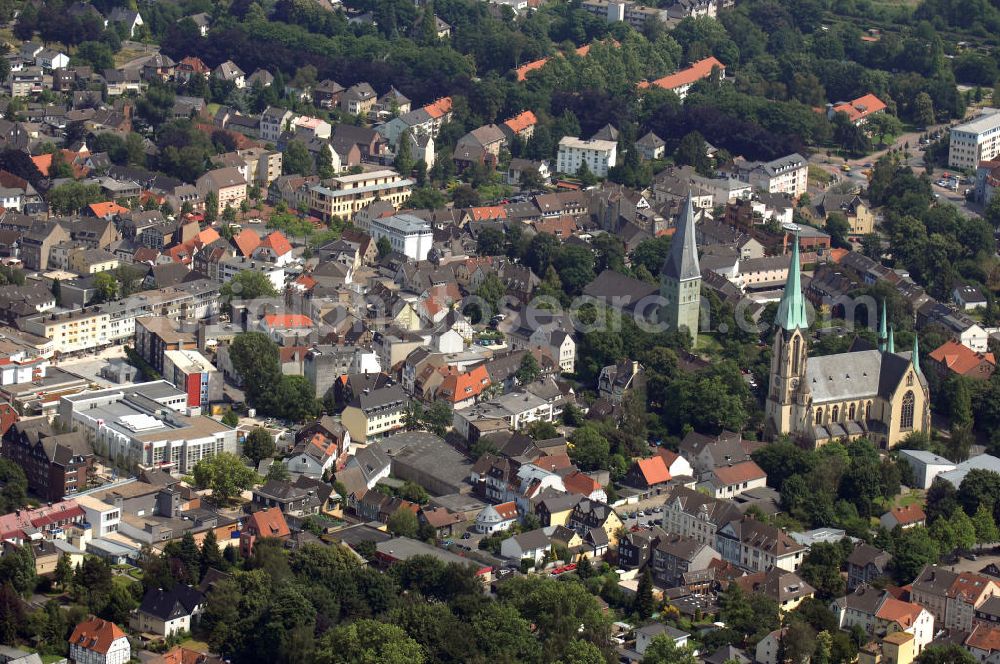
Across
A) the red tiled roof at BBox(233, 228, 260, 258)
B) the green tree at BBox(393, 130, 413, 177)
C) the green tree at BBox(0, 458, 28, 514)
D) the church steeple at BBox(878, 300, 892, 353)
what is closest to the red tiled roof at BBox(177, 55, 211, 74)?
the green tree at BBox(393, 130, 413, 177)

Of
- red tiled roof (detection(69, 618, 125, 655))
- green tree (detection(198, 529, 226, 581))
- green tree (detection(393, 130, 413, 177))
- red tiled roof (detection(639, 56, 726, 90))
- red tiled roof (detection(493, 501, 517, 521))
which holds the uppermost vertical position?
red tiled roof (detection(69, 618, 125, 655))

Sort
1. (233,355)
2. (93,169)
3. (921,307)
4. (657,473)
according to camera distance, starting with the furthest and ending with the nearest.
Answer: (93,169) → (921,307) → (233,355) → (657,473)

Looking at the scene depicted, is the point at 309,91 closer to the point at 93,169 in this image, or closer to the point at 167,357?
the point at 93,169

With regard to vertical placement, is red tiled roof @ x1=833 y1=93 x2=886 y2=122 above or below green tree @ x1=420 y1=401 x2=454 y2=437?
below

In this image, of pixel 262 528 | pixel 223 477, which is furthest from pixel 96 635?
pixel 223 477

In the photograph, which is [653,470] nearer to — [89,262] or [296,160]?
[89,262]

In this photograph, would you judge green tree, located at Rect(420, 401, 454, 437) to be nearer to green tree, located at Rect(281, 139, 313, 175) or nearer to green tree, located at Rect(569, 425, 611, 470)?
green tree, located at Rect(569, 425, 611, 470)

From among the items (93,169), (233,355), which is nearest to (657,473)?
(233,355)
